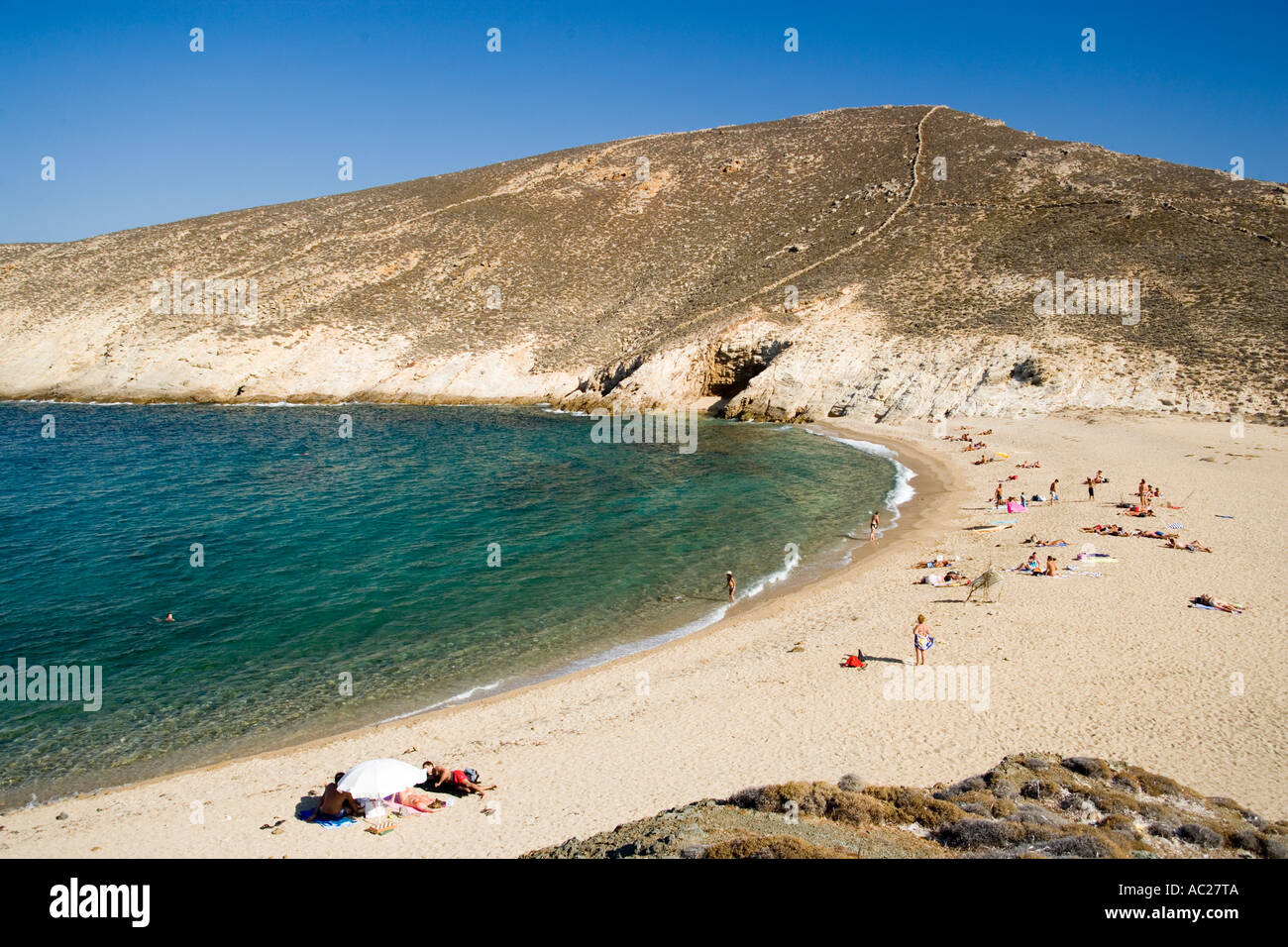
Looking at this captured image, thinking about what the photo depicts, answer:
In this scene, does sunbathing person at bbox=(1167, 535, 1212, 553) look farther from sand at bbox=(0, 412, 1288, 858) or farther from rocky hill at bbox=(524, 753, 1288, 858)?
rocky hill at bbox=(524, 753, 1288, 858)

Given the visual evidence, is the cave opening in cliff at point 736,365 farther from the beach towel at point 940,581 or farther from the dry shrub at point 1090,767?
the dry shrub at point 1090,767

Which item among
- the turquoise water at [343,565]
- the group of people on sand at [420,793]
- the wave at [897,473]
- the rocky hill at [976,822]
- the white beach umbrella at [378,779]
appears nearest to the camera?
the rocky hill at [976,822]

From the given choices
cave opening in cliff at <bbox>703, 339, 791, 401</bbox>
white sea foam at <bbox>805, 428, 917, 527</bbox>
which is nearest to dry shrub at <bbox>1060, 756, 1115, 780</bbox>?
white sea foam at <bbox>805, 428, 917, 527</bbox>

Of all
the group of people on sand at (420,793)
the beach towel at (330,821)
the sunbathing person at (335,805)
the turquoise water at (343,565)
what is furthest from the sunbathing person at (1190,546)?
the beach towel at (330,821)

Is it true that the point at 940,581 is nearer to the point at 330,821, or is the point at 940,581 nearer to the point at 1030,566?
the point at 1030,566

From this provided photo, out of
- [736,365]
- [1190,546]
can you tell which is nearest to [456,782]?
[1190,546]

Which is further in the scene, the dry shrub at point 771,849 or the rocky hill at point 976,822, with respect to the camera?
the rocky hill at point 976,822
